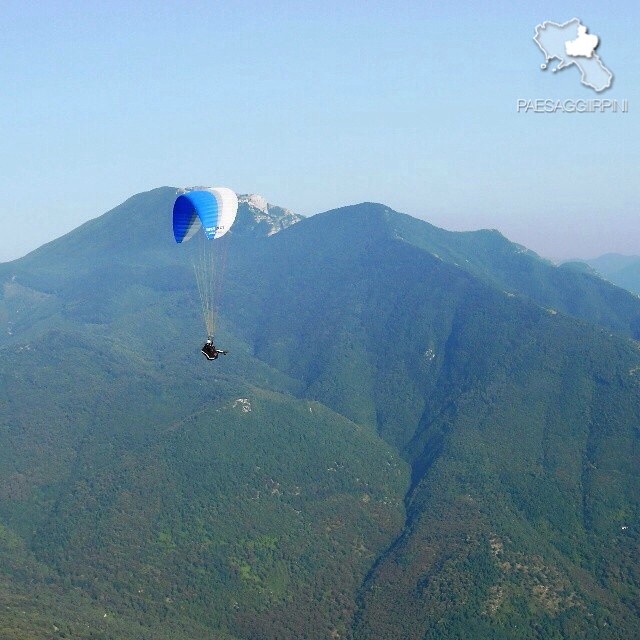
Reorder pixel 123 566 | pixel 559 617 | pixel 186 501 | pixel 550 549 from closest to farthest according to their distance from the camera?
pixel 559 617 < pixel 123 566 < pixel 550 549 < pixel 186 501

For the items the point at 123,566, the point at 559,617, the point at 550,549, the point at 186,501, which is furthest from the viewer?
the point at 186,501

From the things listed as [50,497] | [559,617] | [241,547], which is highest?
[50,497]

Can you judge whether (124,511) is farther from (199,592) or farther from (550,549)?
(550,549)

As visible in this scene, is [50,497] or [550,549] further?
[50,497]

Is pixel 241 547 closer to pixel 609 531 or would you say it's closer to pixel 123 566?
pixel 123 566

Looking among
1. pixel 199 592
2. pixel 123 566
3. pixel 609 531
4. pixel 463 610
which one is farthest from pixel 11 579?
pixel 609 531

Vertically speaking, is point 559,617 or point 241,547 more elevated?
point 241,547

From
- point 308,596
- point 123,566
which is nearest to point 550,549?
point 308,596
